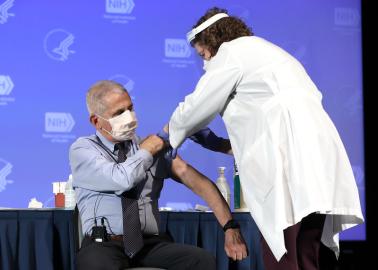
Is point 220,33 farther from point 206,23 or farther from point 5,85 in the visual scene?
point 5,85

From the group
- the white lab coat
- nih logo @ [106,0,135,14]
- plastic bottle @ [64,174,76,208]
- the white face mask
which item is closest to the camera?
the white lab coat

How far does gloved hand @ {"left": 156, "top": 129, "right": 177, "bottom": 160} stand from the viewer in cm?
278

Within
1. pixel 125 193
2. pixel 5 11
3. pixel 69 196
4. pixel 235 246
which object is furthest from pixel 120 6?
pixel 235 246

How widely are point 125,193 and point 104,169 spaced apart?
0.14 metres

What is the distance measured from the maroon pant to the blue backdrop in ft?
8.25

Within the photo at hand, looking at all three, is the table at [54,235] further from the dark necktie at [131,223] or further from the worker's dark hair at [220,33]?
the worker's dark hair at [220,33]

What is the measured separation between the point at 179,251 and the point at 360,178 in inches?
113

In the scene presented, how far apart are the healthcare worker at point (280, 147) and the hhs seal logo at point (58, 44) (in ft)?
8.11

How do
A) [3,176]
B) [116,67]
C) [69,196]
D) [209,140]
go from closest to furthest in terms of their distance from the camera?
[209,140], [69,196], [3,176], [116,67]

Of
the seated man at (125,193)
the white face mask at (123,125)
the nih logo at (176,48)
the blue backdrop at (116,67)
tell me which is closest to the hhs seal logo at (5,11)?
the blue backdrop at (116,67)

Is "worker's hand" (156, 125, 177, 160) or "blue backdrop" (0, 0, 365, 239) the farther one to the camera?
"blue backdrop" (0, 0, 365, 239)

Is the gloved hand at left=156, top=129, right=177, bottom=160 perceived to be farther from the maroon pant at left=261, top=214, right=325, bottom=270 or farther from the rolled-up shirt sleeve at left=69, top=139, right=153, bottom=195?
the maroon pant at left=261, top=214, right=325, bottom=270

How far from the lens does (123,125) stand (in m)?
2.90

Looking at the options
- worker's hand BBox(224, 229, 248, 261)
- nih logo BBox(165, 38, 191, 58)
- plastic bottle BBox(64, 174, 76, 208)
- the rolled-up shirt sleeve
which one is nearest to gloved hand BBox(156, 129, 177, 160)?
the rolled-up shirt sleeve
